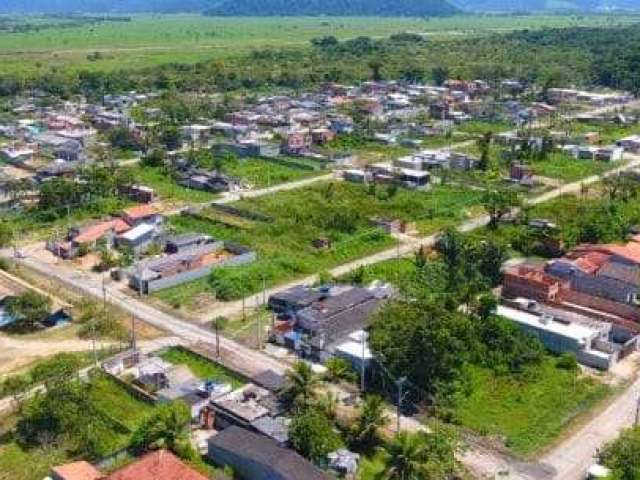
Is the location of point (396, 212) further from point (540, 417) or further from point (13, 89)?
point (13, 89)

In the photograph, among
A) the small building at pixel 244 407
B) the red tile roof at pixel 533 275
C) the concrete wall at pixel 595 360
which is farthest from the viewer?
the red tile roof at pixel 533 275

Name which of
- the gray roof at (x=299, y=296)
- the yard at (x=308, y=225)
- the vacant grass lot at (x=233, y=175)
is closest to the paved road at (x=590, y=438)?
the gray roof at (x=299, y=296)

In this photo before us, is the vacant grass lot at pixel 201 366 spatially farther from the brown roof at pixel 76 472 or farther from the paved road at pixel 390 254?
the brown roof at pixel 76 472

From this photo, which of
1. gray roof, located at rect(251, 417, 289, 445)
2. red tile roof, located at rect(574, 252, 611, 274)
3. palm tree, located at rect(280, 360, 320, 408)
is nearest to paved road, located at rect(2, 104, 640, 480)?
palm tree, located at rect(280, 360, 320, 408)

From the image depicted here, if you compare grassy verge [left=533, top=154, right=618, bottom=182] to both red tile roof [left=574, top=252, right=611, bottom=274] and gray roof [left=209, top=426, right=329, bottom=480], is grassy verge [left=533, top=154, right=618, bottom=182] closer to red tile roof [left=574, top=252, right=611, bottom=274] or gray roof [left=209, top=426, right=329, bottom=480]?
red tile roof [left=574, top=252, right=611, bottom=274]

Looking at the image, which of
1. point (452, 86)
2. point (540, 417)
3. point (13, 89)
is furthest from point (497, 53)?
point (540, 417)
